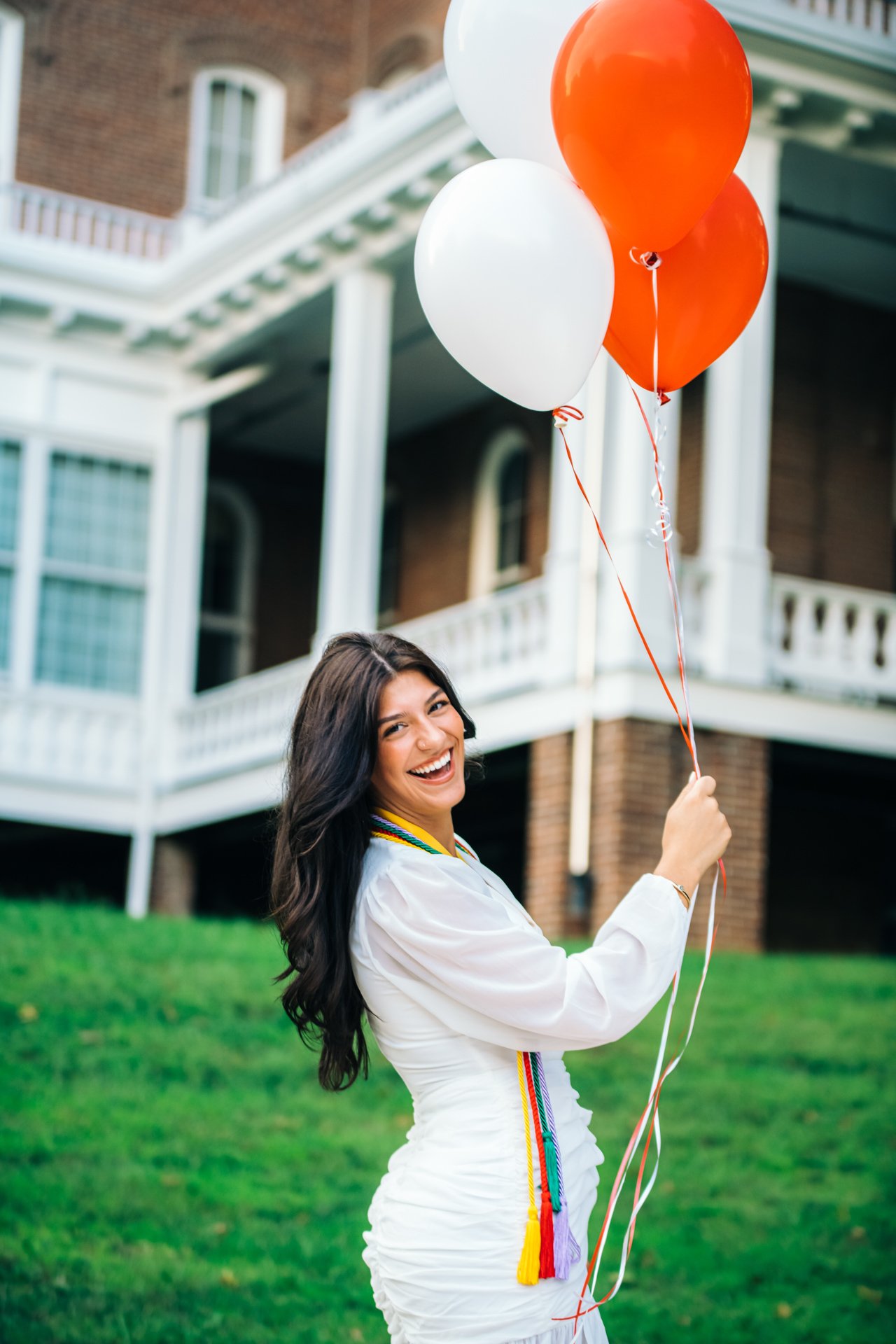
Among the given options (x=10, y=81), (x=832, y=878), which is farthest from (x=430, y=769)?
(x=10, y=81)

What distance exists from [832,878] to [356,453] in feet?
15.8

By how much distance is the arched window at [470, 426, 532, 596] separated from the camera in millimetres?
17062

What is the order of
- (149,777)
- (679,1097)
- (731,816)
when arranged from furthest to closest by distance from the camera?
(149,777)
(731,816)
(679,1097)

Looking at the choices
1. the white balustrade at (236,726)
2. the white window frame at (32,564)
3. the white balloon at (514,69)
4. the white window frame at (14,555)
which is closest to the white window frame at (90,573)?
the white window frame at (32,564)

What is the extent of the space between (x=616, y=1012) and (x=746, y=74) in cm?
202

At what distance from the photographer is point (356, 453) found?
1394 centimetres

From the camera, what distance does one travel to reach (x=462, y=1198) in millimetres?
2971

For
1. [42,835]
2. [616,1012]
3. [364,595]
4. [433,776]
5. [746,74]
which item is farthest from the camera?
[42,835]

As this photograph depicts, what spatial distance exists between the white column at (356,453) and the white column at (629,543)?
2.43 metres

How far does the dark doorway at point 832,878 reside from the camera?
14.4 m

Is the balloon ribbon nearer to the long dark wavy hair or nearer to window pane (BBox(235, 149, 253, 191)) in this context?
the long dark wavy hair

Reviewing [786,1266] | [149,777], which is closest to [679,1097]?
[786,1266]

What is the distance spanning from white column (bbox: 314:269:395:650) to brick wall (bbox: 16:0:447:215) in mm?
5867

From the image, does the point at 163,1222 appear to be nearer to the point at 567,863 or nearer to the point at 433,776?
the point at 433,776
